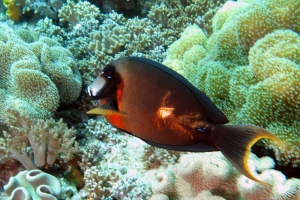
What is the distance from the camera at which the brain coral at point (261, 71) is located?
2.47 m

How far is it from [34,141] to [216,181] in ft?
5.99

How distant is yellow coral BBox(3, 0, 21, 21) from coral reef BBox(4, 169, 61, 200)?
140 inches

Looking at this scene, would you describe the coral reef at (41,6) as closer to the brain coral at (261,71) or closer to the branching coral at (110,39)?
the branching coral at (110,39)

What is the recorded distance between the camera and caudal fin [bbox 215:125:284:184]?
1062mm

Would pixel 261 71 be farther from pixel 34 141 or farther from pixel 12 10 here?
pixel 12 10

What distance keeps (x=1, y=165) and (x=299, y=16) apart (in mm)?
3446

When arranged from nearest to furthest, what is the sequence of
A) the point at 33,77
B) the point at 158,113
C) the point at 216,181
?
1. the point at 158,113
2. the point at 216,181
3. the point at 33,77

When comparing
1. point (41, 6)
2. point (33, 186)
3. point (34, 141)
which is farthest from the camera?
point (41, 6)

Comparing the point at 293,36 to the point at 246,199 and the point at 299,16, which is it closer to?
the point at 299,16

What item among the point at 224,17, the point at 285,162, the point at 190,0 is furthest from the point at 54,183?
the point at 190,0

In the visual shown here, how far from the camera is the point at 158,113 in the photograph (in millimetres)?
1245

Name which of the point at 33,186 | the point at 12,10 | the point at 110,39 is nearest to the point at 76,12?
the point at 110,39

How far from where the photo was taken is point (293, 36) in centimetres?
258

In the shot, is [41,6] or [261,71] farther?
[41,6]
